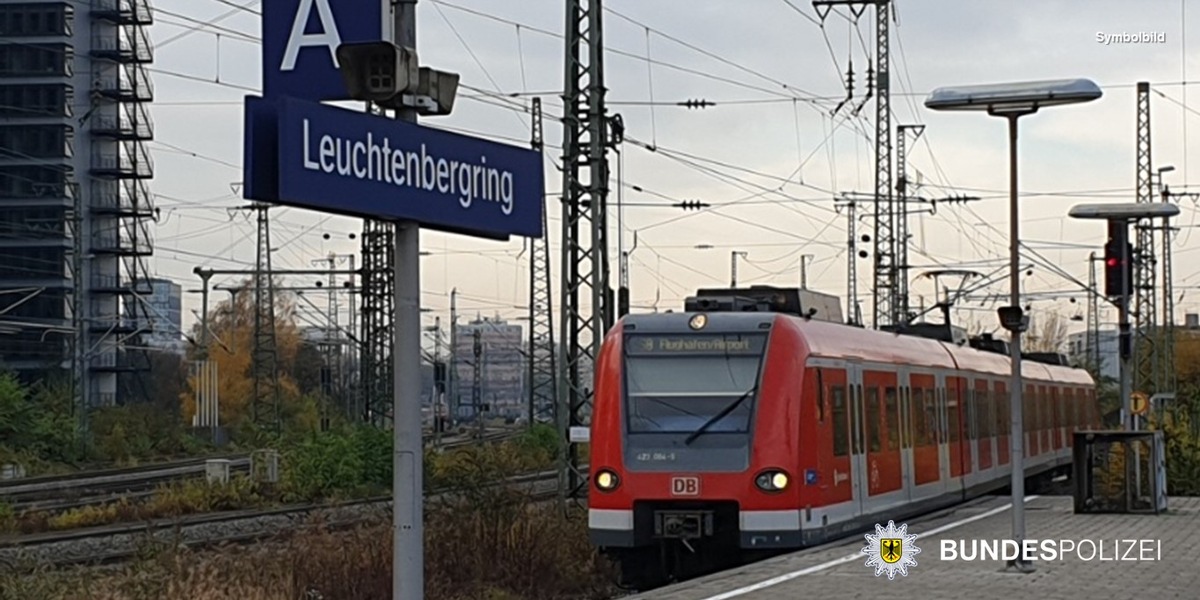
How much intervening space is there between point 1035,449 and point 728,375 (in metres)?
17.0

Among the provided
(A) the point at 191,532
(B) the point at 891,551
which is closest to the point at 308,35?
(B) the point at 891,551

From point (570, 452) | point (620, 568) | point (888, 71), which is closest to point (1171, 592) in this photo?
point (620, 568)

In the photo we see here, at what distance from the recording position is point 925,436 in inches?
936

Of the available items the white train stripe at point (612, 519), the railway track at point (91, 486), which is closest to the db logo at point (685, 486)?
the white train stripe at point (612, 519)

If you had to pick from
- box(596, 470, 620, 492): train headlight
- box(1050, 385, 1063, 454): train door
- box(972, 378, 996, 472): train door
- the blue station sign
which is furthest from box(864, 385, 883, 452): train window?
box(1050, 385, 1063, 454): train door

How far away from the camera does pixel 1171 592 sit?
14031 mm

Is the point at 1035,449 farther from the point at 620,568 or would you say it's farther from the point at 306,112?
the point at 306,112

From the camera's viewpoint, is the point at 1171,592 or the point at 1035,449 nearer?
the point at 1171,592

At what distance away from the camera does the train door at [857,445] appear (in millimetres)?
19891

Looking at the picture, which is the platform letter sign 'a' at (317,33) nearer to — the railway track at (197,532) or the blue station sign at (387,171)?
the blue station sign at (387,171)

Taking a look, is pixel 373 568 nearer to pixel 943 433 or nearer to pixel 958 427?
pixel 943 433

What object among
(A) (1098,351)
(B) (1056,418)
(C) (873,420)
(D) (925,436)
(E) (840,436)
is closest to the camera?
(E) (840,436)

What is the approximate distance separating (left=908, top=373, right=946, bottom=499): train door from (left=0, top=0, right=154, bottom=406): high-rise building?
55.8m

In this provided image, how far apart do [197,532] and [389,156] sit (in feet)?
68.1
